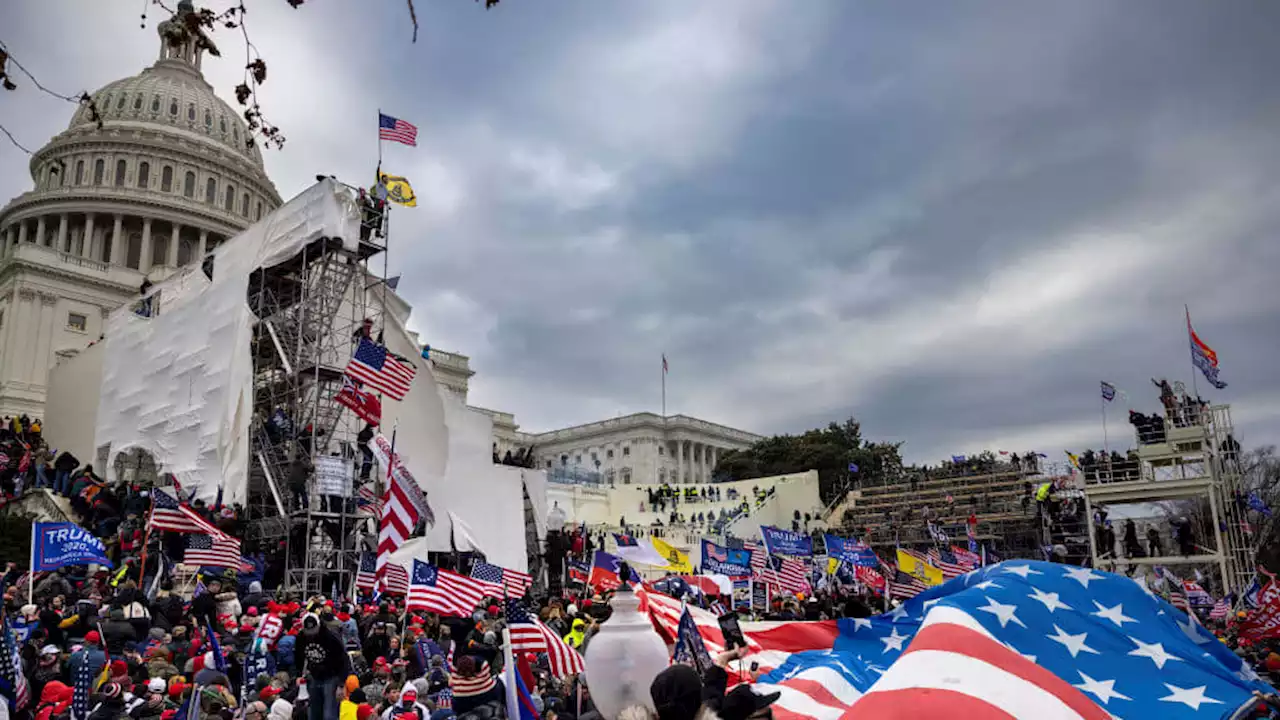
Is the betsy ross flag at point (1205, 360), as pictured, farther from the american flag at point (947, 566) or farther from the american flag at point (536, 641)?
the american flag at point (536, 641)

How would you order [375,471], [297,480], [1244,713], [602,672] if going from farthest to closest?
[375,471]
[297,480]
[1244,713]
[602,672]

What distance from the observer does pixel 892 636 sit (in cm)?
1044

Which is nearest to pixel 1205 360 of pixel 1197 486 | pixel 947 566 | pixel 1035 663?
pixel 1197 486

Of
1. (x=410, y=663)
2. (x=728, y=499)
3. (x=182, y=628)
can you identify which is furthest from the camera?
(x=728, y=499)

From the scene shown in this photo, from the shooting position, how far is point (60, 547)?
1259 cm

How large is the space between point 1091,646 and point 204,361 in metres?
30.3

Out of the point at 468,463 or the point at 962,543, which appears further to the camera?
the point at 962,543

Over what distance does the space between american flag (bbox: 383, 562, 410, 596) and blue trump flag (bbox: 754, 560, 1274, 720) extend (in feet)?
31.1

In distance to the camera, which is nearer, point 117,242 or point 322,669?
point 322,669

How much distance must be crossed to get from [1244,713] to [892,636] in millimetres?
3871

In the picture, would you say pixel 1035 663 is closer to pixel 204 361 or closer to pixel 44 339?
pixel 204 361

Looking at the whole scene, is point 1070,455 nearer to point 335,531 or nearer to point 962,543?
point 962,543

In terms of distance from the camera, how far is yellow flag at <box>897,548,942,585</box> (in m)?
20.3

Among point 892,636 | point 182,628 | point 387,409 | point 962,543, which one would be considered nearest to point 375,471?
point 387,409
